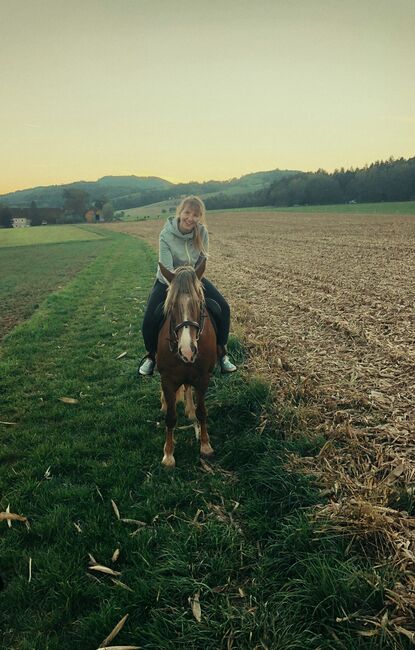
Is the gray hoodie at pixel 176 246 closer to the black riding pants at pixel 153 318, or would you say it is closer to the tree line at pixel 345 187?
the black riding pants at pixel 153 318

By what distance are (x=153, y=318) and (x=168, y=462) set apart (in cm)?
210

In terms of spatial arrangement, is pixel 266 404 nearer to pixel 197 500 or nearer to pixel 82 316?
pixel 197 500

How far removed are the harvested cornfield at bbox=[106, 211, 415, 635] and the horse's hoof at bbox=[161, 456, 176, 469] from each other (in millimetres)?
1609

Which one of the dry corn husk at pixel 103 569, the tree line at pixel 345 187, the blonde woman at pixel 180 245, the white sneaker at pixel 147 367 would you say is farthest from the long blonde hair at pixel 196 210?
the tree line at pixel 345 187

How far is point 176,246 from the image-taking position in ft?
19.4

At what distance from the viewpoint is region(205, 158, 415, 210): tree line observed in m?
90.2

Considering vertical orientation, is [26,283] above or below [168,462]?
above

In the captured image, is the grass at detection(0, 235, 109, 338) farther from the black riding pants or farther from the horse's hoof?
the horse's hoof

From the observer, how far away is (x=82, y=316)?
13.6m

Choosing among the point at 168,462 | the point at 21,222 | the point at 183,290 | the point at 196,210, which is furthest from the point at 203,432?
the point at 21,222

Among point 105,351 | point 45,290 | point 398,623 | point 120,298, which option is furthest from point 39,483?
point 45,290

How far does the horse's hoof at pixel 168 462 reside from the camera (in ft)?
16.6

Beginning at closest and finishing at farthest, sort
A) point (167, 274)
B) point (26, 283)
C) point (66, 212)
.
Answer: point (167, 274)
point (26, 283)
point (66, 212)

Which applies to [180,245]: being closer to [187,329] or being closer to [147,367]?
[187,329]
